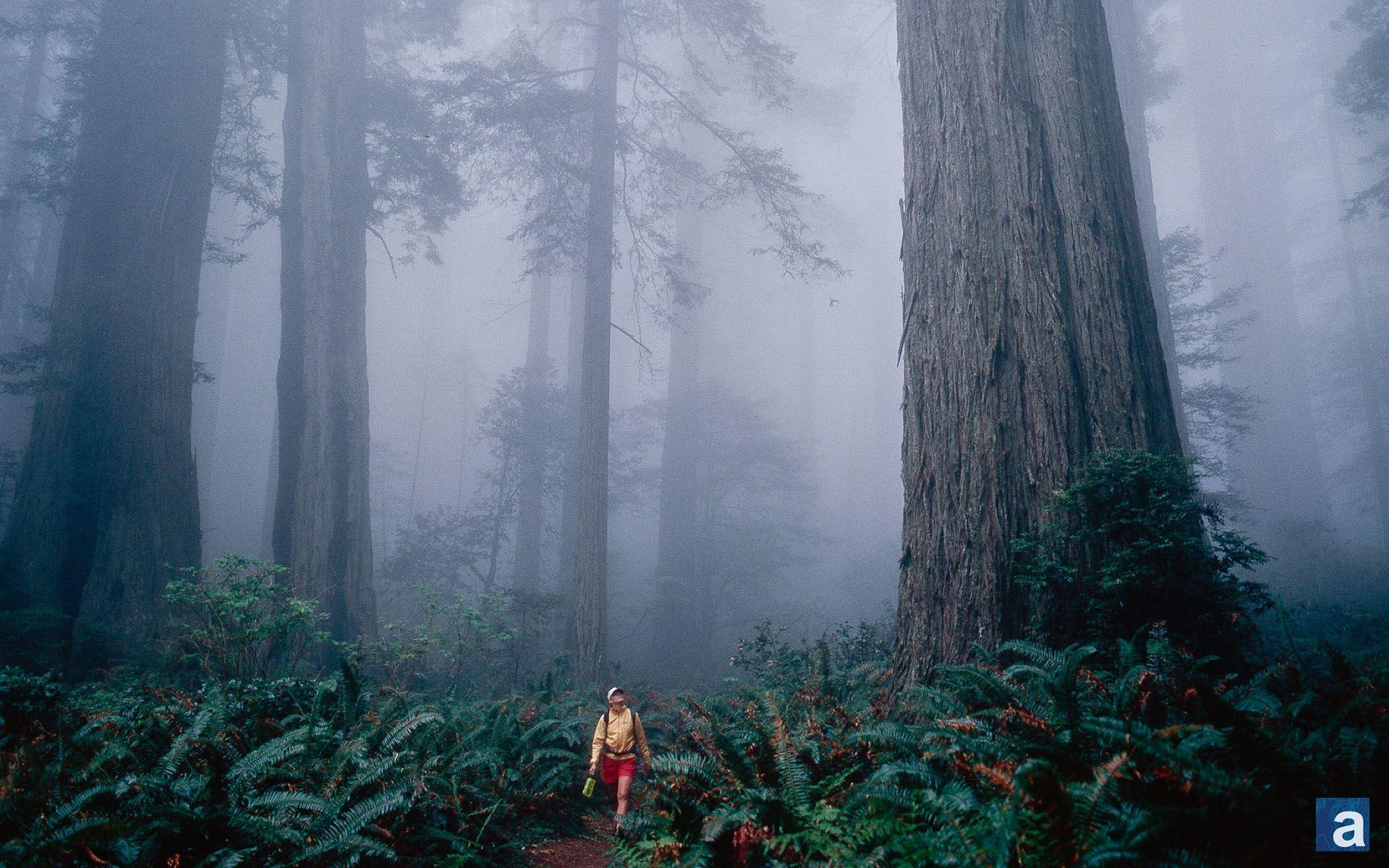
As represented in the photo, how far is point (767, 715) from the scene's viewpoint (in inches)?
151

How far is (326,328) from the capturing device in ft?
32.5

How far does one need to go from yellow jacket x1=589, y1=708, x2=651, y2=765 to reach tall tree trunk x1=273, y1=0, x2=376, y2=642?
19.6 ft

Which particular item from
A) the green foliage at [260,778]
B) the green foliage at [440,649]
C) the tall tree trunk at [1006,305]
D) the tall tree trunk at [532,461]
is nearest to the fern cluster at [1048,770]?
the tall tree trunk at [1006,305]

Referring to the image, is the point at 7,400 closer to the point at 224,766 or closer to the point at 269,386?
the point at 269,386

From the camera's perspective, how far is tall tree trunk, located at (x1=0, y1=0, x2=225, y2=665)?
295 inches

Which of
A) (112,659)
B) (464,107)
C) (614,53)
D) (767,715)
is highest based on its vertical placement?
(614,53)

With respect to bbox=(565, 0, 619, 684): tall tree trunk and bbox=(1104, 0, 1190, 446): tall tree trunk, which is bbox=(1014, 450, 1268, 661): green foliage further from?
bbox=(1104, 0, 1190, 446): tall tree trunk

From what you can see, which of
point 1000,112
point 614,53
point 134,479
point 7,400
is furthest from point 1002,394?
point 7,400

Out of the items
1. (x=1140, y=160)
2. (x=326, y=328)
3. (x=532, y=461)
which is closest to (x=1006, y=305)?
(x=326, y=328)

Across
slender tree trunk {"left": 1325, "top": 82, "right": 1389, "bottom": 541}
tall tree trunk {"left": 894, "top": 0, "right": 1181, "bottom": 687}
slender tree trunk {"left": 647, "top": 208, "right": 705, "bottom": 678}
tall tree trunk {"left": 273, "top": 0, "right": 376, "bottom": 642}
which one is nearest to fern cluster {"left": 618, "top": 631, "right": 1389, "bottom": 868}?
tall tree trunk {"left": 894, "top": 0, "right": 1181, "bottom": 687}

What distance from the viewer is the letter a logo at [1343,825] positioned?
1828mm

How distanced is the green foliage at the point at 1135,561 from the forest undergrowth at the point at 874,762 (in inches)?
0.8

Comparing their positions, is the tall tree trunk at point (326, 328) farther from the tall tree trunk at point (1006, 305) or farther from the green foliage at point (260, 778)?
the tall tree trunk at point (1006, 305)

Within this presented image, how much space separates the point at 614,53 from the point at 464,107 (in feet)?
10.7
